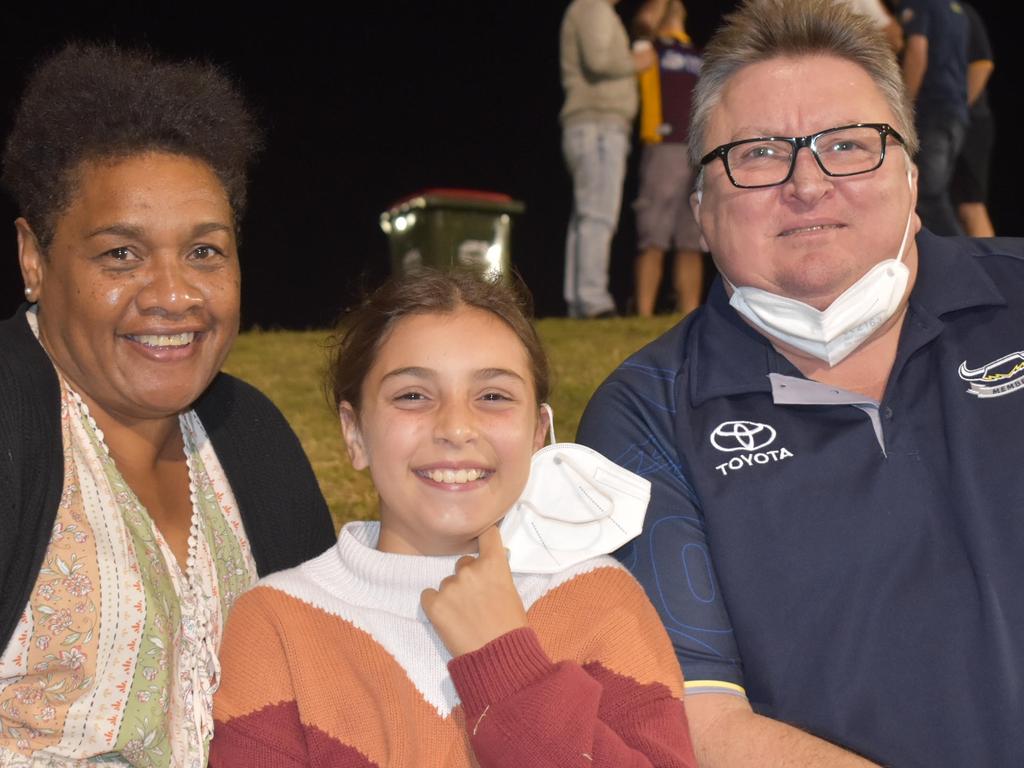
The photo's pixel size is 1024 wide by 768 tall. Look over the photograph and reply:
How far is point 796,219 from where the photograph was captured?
2.23 m

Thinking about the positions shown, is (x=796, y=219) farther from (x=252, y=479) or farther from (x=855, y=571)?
(x=252, y=479)

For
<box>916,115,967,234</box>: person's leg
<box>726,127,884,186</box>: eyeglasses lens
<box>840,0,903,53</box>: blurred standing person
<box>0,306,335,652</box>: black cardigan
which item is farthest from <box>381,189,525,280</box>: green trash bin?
<box>726,127,884,186</box>: eyeglasses lens

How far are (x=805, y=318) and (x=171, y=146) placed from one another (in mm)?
1174

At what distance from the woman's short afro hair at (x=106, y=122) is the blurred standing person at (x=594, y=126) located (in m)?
5.04

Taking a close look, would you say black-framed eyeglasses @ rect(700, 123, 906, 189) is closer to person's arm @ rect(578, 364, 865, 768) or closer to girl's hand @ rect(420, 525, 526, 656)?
person's arm @ rect(578, 364, 865, 768)

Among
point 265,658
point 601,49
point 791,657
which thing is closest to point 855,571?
point 791,657

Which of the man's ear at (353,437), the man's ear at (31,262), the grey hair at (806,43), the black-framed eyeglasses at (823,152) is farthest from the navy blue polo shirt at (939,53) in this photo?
the man's ear at (31,262)

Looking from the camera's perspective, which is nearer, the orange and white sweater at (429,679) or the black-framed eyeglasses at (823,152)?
the orange and white sweater at (429,679)

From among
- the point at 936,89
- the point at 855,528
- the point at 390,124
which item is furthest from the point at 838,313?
the point at 390,124

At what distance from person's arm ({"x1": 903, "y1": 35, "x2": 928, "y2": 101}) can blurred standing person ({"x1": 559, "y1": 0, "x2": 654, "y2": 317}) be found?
1.65 meters

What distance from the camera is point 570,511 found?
2117mm

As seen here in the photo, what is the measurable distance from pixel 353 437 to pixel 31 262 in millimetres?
646

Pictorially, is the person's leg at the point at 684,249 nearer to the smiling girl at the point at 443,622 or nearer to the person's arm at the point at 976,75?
the person's arm at the point at 976,75

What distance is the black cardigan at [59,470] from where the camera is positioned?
6.18 ft
